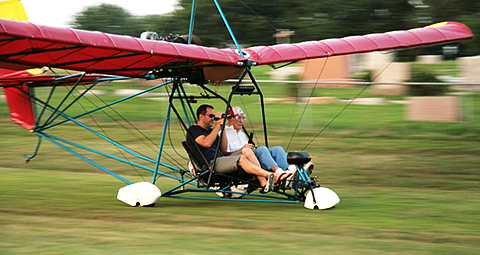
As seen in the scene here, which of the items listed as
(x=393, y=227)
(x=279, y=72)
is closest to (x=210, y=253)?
(x=393, y=227)

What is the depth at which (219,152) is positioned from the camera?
8.83 meters

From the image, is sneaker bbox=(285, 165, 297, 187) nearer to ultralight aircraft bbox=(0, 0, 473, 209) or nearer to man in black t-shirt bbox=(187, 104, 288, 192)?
ultralight aircraft bbox=(0, 0, 473, 209)

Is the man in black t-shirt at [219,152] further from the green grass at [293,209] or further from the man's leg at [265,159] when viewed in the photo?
the green grass at [293,209]

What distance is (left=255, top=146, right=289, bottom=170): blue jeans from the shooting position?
842 centimetres

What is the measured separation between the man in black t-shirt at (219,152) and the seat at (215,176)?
53mm

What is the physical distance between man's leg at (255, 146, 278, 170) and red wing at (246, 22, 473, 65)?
1037 millimetres

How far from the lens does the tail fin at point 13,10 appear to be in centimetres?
1063

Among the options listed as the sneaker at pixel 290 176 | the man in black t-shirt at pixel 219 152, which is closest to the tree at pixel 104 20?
the man in black t-shirt at pixel 219 152

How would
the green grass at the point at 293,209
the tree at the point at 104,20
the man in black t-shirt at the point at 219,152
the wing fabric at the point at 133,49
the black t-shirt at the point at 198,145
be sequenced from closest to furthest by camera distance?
the green grass at the point at 293,209 < the wing fabric at the point at 133,49 < the man in black t-shirt at the point at 219,152 < the black t-shirt at the point at 198,145 < the tree at the point at 104,20

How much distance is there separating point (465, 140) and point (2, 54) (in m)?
9.80

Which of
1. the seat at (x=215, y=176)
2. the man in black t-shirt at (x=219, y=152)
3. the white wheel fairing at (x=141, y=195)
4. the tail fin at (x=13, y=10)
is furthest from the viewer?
the tail fin at (x=13, y=10)

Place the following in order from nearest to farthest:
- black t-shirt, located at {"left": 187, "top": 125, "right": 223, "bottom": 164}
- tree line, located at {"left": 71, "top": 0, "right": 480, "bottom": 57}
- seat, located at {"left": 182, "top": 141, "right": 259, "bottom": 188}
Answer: seat, located at {"left": 182, "top": 141, "right": 259, "bottom": 188} → black t-shirt, located at {"left": 187, "top": 125, "right": 223, "bottom": 164} → tree line, located at {"left": 71, "top": 0, "right": 480, "bottom": 57}

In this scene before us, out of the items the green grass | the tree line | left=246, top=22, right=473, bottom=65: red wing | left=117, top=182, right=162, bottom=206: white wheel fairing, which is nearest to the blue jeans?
the green grass

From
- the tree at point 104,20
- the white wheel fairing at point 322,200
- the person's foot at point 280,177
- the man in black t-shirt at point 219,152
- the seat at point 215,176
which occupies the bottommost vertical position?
the tree at point 104,20
